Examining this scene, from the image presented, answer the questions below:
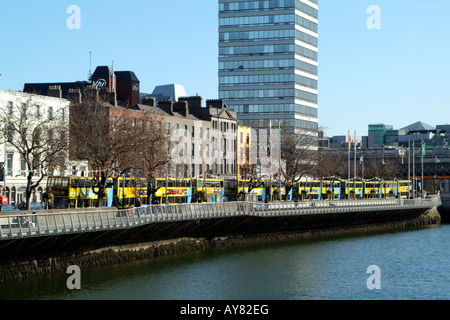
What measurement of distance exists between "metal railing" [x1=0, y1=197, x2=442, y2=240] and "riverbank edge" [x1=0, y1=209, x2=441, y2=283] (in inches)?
92.4

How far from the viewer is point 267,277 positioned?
51438mm

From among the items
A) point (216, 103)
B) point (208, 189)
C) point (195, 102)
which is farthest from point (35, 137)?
point (216, 103)

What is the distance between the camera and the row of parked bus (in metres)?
67.1

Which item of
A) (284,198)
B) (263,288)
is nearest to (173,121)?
(284,198)

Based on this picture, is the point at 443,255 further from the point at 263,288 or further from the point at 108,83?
the point at 108,83

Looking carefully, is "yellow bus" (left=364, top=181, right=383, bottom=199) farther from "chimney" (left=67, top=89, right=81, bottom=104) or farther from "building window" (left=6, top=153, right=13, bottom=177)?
"building window" (left=6, top=153, right=13, bottom=177)

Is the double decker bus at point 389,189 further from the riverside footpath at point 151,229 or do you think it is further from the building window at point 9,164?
the building window at point 9,164

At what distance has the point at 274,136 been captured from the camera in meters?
120

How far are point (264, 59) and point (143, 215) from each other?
98.3 meters

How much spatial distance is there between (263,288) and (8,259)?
50.9 feet

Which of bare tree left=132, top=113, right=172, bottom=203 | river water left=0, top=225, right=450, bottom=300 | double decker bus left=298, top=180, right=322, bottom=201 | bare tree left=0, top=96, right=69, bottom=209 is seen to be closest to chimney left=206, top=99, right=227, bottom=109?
double decker bus left=298, top=180, right=322, bottom=201

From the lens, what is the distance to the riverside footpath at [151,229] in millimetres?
45000
